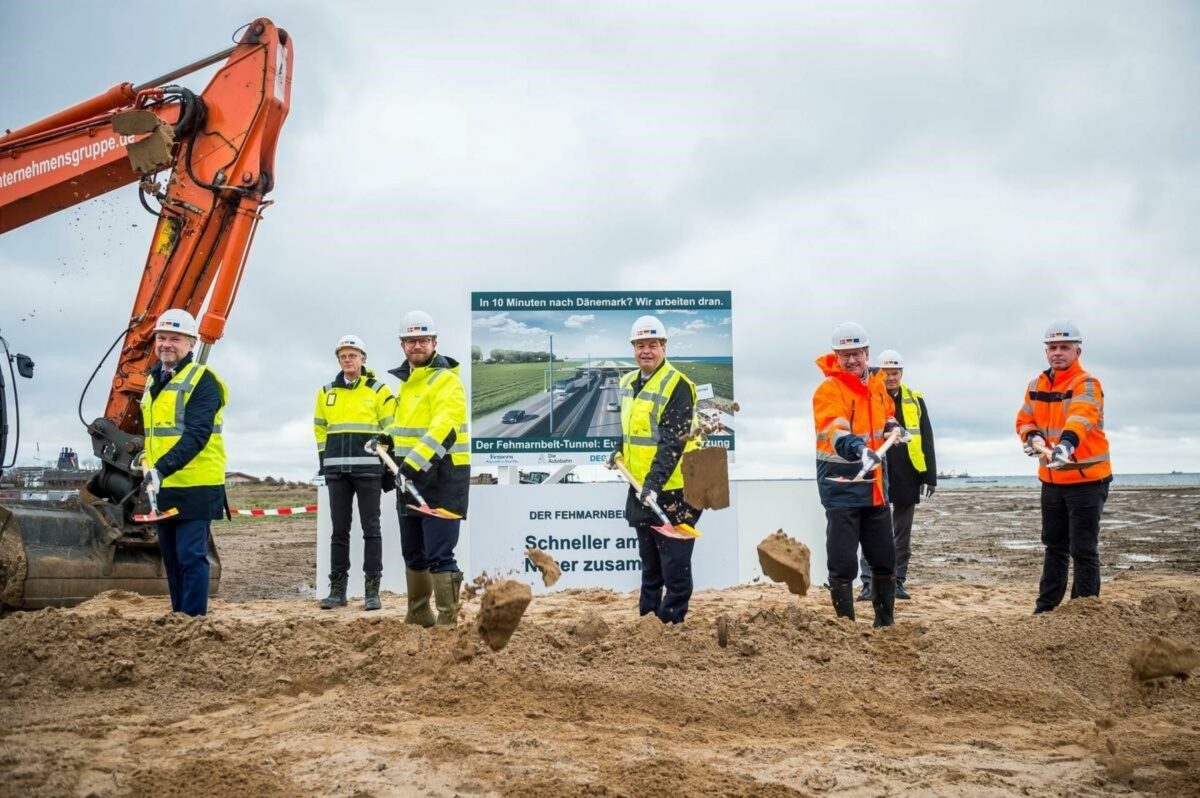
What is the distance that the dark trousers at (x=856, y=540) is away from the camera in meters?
6.30

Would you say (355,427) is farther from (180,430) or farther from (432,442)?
(432,442)

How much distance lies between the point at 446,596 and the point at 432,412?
3.78 feet

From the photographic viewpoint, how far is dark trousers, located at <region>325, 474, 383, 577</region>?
8.27 m

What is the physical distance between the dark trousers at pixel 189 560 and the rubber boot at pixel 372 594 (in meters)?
2.16

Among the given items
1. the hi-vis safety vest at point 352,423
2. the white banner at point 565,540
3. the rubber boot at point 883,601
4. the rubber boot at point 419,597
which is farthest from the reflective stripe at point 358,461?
the rubber boot at point 883,601

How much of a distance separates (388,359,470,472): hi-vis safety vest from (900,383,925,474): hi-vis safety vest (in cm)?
415

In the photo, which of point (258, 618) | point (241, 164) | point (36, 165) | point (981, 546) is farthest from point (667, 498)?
point (981, 546)

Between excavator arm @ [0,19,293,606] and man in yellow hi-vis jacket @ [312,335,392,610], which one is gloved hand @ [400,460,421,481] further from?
excavator arm @ [0,19,293,606]

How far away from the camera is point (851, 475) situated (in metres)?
6.28

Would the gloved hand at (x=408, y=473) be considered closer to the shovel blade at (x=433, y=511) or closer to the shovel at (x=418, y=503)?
the shovel at (x=418, y=503)

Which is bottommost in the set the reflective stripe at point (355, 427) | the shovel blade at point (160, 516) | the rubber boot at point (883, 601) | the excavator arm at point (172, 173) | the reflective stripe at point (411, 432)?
the rubber boot at point (883, 601)

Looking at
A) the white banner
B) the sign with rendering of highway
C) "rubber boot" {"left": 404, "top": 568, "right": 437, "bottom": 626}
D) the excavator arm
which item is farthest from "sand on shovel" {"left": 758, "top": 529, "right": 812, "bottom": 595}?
the excavator arm

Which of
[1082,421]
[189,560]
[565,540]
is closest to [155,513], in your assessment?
[189,560]

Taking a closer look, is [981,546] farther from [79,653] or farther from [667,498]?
[79,653]
